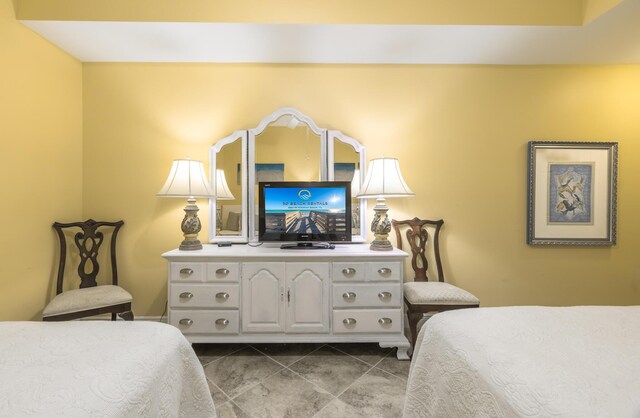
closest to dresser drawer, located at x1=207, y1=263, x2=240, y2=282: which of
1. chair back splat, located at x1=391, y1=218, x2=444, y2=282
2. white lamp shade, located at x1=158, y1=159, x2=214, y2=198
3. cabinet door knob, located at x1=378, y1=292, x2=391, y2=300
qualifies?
white lamp shade, located at x1=158, y1=159, x2=214, y2=198

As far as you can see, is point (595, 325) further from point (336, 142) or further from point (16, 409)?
point (336, 142)

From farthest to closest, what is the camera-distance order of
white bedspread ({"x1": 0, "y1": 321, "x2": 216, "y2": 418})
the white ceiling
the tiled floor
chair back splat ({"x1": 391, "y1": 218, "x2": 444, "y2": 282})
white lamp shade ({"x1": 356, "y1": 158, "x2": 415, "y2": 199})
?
1. chair back splat ({"x1": 391, "y1": 218, "x2": 444, "y2": 282})
2. white lamp shade ({"x1": 356, "y1": 158, "x2": 415, "y2": 199})
3. the white ceiling
4. the tiled floor
5. white bedspread ({"x1": 0, "y1": 321, "x2": 216, "y2": 418})

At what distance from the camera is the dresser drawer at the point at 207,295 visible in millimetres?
2100

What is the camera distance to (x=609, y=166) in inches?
101

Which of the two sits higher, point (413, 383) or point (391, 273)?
point (391, 273)

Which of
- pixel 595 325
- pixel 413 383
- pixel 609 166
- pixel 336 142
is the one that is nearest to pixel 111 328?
pixel 413 383

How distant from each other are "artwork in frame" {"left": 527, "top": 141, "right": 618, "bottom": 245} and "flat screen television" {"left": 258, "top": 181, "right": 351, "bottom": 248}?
1.73m

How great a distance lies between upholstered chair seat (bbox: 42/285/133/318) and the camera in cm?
193

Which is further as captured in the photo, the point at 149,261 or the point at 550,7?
the point at 149,261

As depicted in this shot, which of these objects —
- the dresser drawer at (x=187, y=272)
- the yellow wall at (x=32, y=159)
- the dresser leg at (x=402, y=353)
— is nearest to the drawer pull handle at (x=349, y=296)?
the dresser leg at (x=402, y=353)

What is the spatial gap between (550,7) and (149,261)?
149 inches

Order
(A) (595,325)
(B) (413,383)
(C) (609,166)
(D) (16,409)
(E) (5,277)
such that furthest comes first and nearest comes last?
1. (C) (609,166)
2. (E) (5,277)
3. (B) (413,383)
4. (A) (595,325)
5. (D) (16,409)

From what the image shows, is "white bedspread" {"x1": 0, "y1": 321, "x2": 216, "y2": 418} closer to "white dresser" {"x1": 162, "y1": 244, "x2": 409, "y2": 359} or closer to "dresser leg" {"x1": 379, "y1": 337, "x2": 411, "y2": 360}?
"white dresser" {"x1": 162, "y1": 244, "x2": 409, "y2": 359}

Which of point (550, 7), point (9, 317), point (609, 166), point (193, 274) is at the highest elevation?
point (550, 7)
